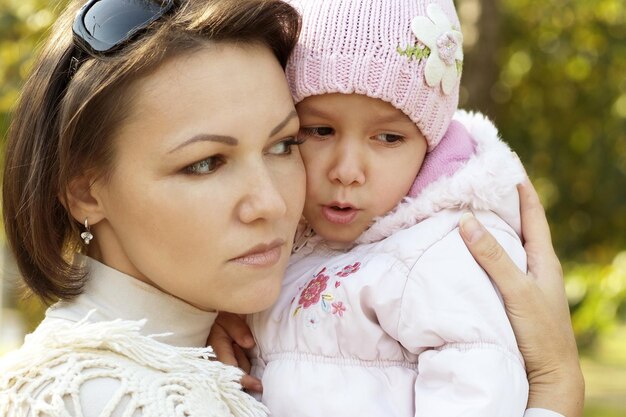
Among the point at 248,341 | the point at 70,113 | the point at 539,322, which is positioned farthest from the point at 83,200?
the point at 539,322

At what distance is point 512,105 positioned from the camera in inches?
380

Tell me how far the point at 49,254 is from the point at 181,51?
0.65 meters

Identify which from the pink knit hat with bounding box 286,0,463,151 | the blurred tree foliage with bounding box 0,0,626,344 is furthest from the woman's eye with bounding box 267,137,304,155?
the blurred tree foliage with bounding box 0,0,626,344

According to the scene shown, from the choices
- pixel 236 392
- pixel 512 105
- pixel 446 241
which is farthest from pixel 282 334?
pixel 512 105

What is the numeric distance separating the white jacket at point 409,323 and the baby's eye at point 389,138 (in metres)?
0.16

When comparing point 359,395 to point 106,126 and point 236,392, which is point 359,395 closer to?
point 236,392

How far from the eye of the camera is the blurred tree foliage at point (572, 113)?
855cm

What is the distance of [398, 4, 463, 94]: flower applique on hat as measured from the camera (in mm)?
2510

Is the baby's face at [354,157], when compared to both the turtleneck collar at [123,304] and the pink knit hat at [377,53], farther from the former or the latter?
the turtleneck collar at [123,304]

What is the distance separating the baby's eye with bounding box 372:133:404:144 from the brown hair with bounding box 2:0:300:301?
0.33m

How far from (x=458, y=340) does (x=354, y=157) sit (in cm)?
57

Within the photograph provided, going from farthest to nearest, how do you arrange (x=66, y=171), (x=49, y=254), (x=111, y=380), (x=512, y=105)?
(x=512, y=105) → (x=49, y=254) → (x=66, y=171) → (x=111, y=380)

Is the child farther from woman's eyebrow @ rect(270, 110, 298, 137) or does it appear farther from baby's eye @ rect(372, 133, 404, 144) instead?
woman's eyebrow @ rect(270, 110, 298, 137)

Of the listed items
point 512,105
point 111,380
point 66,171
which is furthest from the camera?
point 512,105
